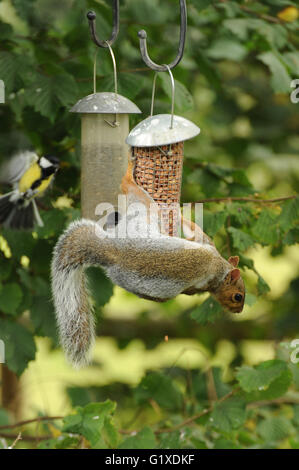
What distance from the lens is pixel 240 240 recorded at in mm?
2006

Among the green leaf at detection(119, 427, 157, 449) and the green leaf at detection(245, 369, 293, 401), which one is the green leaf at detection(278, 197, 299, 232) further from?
the green leaf at detection(119, 427, 157, 449)

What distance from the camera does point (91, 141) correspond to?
1.79 meters

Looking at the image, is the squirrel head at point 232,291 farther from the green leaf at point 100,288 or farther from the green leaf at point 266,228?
the green leaf at point 100,288

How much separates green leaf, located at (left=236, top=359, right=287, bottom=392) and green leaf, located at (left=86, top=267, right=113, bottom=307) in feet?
1.62

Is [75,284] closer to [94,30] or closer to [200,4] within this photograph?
[94,30]

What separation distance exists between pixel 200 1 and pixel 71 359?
1250mm

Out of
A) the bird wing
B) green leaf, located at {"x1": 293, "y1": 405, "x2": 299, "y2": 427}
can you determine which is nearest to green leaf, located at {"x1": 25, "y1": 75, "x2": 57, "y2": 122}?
the bird wing

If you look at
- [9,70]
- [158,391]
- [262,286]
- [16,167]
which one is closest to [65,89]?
[9,70]

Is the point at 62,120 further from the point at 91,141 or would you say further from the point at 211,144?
the point at 211,144

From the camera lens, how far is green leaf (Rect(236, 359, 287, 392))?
6.98ft

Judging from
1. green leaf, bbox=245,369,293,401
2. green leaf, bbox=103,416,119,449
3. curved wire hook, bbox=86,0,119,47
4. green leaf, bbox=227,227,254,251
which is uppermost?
curved wire hook, bbox=86,0,119,47

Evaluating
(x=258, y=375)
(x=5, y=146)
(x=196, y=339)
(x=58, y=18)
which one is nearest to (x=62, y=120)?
(x=5, y=146)

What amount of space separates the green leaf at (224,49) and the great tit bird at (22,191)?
3.77 ft

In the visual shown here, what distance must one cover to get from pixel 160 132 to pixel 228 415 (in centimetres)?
118
